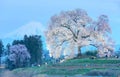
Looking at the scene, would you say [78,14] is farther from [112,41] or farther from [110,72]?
[110,72]

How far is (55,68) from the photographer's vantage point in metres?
43.7

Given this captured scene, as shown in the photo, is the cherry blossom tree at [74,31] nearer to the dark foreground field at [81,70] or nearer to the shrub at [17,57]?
the shrub at [17,57]

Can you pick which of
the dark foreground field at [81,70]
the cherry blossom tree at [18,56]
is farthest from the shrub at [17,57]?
the dark foreground field at [81,70]

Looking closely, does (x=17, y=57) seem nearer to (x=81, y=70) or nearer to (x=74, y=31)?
(x=74, y=31)

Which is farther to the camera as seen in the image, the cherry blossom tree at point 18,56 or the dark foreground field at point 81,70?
the cherry blossom tree at point 18,56

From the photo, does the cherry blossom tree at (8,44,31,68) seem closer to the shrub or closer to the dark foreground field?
the shrub

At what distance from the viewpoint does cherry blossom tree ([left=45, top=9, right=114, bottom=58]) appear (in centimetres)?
5319

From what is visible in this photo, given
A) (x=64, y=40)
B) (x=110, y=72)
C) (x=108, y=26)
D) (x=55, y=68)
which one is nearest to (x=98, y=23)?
(x=108, y=26)

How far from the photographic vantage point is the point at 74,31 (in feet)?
178

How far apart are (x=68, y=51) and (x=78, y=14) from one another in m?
5.12

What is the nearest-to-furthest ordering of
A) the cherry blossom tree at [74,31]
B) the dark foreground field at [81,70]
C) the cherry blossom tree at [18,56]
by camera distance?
the dark foreground field at [81,70], the cherry blossom tree at [74,31], the cherry blossom tree at [18,56]

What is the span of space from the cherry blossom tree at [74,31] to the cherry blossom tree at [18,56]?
5.48 metres

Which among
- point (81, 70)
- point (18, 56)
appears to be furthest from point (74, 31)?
point (81, 70)

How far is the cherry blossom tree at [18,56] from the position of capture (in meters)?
59.2
